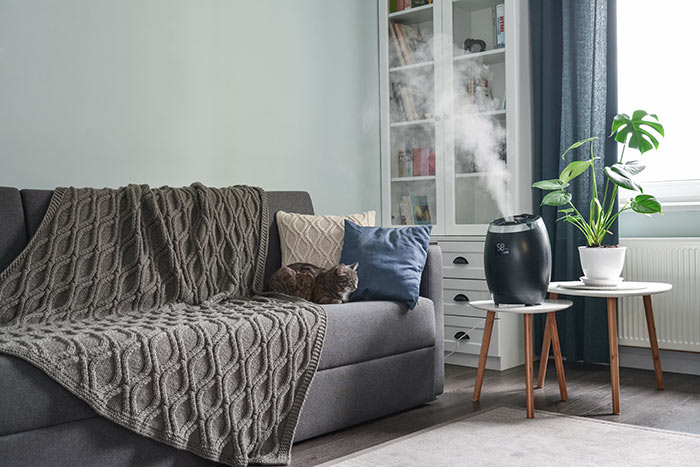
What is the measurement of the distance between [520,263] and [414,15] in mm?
1892

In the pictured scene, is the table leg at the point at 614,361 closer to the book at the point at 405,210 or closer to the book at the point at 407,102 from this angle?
the book at the point at 405,210

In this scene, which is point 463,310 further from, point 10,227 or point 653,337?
Result: point 10,227

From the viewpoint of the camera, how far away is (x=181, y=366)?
6.14 feet

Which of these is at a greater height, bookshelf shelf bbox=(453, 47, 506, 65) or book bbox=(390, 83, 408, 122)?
bookshelf shelf bbox=(453, 47, 506, 65)

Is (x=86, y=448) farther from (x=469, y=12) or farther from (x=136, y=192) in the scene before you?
(x=469, y=12)

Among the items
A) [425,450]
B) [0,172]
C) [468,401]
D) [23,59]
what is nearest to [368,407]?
[425,450]

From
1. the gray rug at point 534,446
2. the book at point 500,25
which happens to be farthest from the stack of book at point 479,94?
the gray rug at point 534,446

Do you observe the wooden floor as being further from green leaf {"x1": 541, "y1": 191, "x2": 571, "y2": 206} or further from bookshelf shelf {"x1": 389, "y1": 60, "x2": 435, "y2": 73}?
bookshelf shelf {"x1": 389, "y1": 60, "x2": 435, "y2": 73}

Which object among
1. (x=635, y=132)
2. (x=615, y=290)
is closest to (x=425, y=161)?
(x=635, y=132)

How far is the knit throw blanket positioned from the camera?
1774 millimetres

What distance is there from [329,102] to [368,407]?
6.46ft

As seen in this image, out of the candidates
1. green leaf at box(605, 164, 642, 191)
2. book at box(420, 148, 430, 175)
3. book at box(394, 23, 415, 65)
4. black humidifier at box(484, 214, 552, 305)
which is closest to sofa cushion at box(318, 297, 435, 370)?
black humidifier at box(484, 214, 552, 305)

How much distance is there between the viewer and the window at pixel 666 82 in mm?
3320

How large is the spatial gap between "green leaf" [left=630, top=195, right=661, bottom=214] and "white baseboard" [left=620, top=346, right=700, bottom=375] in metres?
0.84
